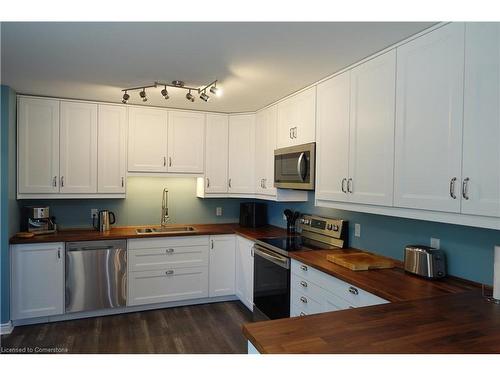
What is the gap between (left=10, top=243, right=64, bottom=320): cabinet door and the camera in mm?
3104

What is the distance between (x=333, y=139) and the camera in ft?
8.43

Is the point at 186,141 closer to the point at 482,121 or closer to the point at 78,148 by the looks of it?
the point at 78,148

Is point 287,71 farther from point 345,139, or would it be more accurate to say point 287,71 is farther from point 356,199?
point 356,199

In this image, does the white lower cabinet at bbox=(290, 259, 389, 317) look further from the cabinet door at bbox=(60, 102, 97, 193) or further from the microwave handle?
the cabinet door at bbox=(60, 102, 97, 193)

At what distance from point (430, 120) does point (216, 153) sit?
2630 mm

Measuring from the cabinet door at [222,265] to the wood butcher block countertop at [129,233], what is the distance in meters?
0.12

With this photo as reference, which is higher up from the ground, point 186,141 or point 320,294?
point 186,141

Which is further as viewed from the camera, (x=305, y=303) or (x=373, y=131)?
(x=305, y=303)

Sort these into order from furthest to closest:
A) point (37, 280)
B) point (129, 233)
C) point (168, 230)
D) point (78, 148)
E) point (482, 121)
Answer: point (168, 230) < point (129, 233) < point (78, 148) < point (37, 280) < point (482, 121)

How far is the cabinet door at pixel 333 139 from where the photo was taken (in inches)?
96.0

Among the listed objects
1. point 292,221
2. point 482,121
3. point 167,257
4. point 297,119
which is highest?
point 297,119

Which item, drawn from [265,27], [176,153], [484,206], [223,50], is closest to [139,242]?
[176,153]

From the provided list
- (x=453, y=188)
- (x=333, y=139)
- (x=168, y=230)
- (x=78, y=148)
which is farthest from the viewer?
(x=168, y=230)

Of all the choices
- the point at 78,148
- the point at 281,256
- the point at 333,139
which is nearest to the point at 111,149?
the point at 78,148
